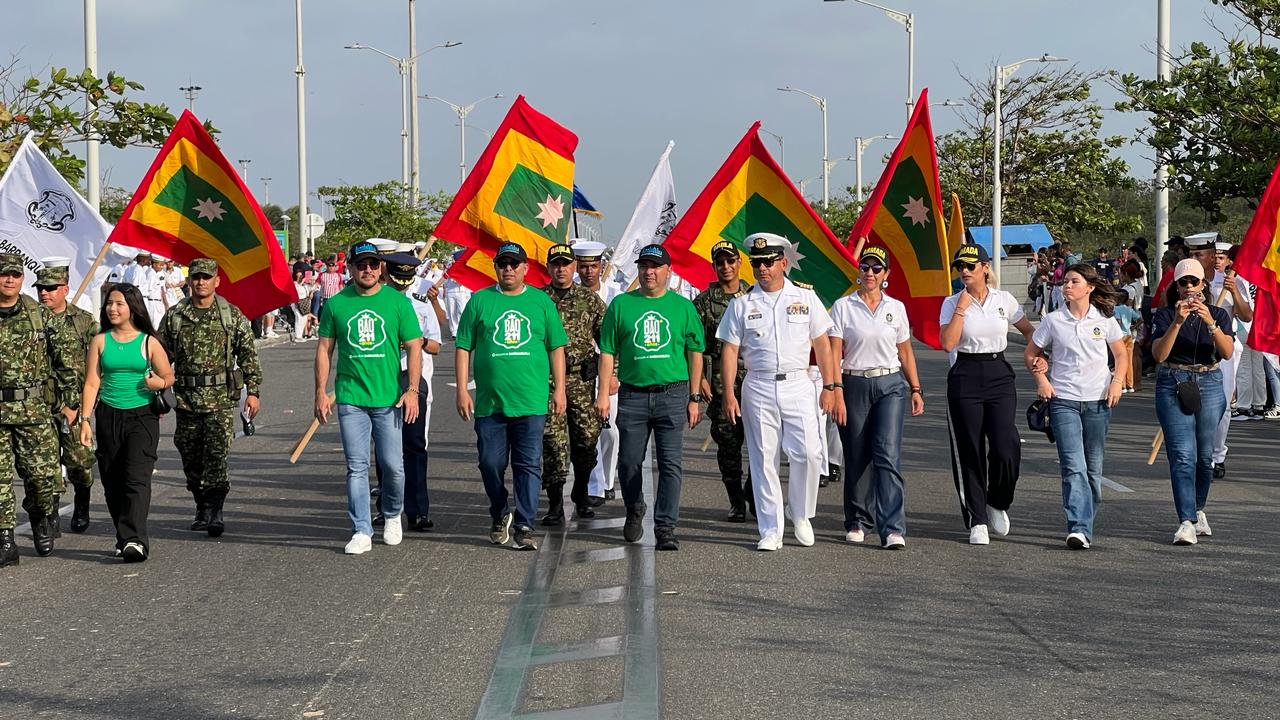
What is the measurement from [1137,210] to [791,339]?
72.0 m

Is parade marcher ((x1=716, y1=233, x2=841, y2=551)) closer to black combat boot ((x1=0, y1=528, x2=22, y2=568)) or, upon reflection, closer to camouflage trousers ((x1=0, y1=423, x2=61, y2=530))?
camouflage trousers ((x1=0, y1=423, x2=61, y2=530))

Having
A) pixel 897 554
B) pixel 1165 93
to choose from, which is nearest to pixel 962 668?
pixel 897 554

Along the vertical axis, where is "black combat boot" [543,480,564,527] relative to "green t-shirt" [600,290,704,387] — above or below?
below

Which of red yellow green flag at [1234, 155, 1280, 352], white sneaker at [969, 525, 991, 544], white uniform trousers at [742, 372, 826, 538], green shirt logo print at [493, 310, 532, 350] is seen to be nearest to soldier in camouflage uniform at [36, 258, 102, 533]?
green shirt logo print at [493, 310, 532, 350]

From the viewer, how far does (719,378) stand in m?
11.4

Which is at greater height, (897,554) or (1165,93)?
(1165,93)

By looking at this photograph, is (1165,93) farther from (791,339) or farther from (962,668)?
(962,668)

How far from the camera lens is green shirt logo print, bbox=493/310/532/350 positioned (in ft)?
32.7

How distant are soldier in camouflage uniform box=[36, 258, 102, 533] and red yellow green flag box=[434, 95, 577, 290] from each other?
272cm

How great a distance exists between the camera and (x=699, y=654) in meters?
7.06

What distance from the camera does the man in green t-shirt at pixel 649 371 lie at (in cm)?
1013

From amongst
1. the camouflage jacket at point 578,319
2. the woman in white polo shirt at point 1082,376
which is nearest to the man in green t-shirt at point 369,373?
the camouflage jacket at point 578,319

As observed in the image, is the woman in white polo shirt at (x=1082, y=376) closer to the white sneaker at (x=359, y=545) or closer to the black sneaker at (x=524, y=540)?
the black sneaker at (x=524, y=540)

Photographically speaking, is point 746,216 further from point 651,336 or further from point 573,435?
point 651,336
